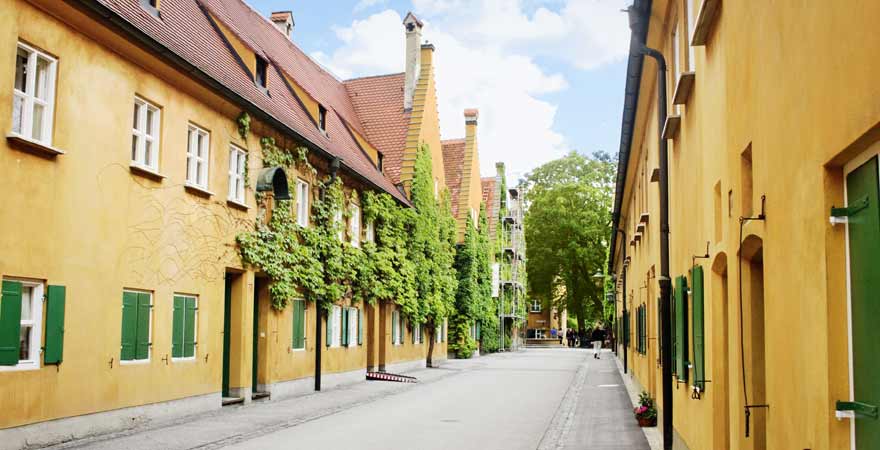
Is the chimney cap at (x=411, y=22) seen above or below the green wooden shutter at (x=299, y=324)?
above

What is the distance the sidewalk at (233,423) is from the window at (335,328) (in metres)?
1.59

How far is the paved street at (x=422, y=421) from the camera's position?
13.6 meters

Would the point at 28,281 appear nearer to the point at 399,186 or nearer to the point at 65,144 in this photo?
the point at 65,144

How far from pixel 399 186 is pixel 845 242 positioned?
31190 millimetres

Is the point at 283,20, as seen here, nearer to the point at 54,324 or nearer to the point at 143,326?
the point at 143,326

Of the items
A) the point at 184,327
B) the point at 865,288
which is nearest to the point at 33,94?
the point at 184,327

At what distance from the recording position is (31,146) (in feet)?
39.0

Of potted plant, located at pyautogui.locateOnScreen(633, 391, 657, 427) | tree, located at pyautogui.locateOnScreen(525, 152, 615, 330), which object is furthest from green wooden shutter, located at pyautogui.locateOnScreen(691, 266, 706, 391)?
tree, located at pyautogui.locateOnScreen(525, 152, 615, 330)

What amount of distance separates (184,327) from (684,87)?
34.9 ft

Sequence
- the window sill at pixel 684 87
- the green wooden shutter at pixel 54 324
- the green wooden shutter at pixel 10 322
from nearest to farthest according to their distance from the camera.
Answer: the window sill at pixel 684 87
the green wooden shutter at pixel 10 322
the green wooden shutter at pixel 54 324

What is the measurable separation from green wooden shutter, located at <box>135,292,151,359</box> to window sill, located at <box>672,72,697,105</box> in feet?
31.0

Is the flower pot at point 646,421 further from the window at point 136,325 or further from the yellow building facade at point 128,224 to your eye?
the window at point 136,325

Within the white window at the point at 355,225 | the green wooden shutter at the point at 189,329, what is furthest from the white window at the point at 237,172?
the white window at the point at 355,225

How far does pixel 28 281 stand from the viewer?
1202 centimetres
